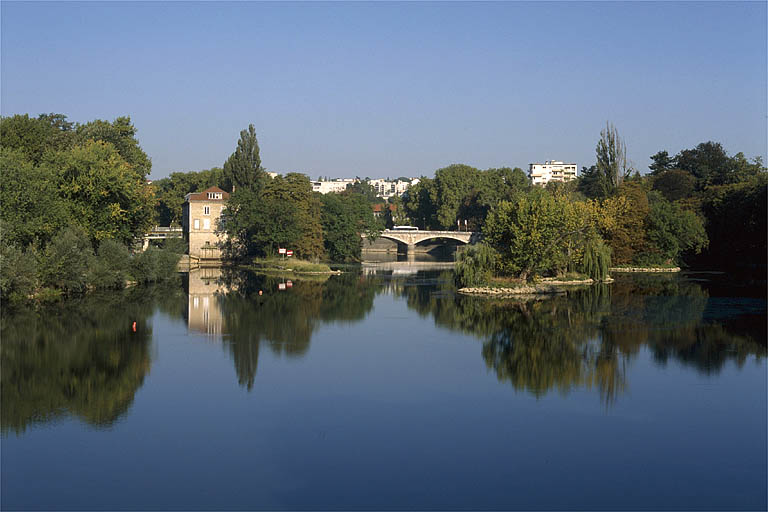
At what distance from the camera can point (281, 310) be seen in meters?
39.8

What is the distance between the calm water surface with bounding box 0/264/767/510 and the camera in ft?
49.0

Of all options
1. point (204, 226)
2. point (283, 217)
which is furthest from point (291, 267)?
point (204, 226)

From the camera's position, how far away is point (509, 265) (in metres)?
47.8

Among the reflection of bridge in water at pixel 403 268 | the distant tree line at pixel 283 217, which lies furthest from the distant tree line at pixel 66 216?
the reflection of bridge in water at pixel 403 268

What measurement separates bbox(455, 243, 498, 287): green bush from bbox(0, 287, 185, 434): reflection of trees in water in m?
18.1

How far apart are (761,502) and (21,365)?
21314mm

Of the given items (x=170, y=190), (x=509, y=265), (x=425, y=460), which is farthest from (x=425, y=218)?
(x=425, y=460)

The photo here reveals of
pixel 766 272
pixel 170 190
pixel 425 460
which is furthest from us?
pixel 170 190

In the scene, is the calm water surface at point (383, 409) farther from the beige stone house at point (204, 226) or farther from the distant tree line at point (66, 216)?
the beige stone house at point (204, 226)

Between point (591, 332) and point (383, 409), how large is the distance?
14.2m

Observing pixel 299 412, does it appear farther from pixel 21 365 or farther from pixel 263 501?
pixel 21 365

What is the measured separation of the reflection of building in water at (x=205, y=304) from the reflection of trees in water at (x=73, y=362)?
1965mm

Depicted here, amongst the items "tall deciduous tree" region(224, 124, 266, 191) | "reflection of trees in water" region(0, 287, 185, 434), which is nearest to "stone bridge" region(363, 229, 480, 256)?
"tall deciduous tree" region(224, 124, 266, 191)

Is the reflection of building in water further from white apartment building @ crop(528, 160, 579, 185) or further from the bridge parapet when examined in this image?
white apartment building @ crop(528, 160, 579, 185)
